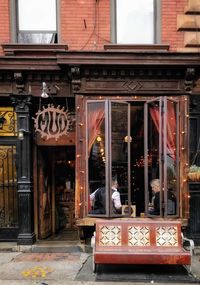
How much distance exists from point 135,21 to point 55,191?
5096 millimetres

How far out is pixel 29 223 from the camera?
9258mm

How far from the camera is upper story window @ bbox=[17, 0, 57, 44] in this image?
31.2 ft

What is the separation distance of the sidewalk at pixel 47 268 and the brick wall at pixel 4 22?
5.17 meters

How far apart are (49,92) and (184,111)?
323cm

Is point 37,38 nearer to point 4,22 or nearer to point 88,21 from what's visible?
point 4,22

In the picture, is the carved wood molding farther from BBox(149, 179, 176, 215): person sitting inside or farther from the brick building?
BBox(149, 179, 176, 215): person sitting inside

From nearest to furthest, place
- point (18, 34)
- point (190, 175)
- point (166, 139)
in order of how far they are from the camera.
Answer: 1. point (190, 175)
2. point (166, 139)
3. point (18, 34)

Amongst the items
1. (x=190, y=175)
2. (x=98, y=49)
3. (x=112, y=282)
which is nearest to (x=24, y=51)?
(x=98, y=49)

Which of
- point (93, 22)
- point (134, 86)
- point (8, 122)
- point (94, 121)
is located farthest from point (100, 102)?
point (8, 122)

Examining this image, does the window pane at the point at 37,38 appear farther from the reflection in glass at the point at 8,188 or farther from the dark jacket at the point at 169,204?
the dark jacket at the point at 169,204

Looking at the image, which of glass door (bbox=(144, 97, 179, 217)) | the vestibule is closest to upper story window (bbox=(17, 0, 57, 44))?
the vestibule

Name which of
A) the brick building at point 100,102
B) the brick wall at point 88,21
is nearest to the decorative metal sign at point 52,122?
the brick building at point 100,102

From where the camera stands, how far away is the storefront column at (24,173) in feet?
30.3

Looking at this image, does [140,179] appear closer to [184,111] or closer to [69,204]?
[184,111]
